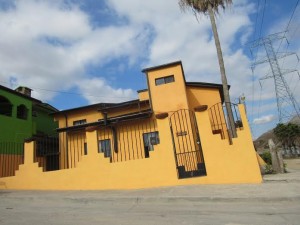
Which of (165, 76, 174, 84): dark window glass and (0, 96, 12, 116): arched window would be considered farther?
(0, 96, 12, 116): arched window

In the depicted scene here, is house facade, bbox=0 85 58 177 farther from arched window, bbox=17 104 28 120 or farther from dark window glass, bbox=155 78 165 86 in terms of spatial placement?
dark window glass, bbox=155 78 165 86

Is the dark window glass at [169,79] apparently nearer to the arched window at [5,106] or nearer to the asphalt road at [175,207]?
the asphalt road at [175,207]

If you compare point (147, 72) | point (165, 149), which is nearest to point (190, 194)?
point (165, 149)

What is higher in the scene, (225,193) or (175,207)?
(225,193)

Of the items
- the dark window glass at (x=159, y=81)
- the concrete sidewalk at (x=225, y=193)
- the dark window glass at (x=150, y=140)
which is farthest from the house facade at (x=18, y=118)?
the dark window glass at (x=159, y=81)

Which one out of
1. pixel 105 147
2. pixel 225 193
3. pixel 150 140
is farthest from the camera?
pixel 105 147

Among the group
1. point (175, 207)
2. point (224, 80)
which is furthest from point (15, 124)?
point (175, 207)

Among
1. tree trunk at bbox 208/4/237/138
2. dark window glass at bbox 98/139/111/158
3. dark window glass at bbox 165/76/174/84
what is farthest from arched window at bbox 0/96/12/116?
tree trunk at bbox 208/4/237/138

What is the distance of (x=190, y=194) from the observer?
7.50 meters

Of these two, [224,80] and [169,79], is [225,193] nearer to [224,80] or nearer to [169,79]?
[224,80]

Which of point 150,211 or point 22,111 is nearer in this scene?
point 150,211

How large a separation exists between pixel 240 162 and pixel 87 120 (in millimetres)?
14079

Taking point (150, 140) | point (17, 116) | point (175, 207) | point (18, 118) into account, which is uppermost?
point (17, 116)

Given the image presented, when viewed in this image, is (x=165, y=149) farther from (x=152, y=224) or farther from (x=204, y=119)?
(x=152, y=224)
